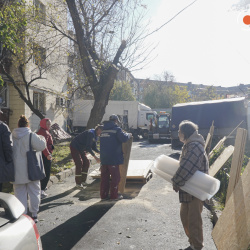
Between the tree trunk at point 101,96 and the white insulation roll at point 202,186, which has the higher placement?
the tree trunk at point 101,96

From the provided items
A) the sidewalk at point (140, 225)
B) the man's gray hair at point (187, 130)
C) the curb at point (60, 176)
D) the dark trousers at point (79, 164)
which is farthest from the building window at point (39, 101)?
the man's gray hair at point (187, 130)

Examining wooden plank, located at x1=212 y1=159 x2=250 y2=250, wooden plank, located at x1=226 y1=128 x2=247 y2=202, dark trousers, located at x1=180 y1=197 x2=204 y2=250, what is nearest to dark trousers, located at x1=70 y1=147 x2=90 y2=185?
wooden plank, located at x1=226 y1=128 x2=247 y2=202

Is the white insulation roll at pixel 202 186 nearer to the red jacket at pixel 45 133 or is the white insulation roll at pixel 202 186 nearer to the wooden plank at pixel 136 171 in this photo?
the red jacket at pixel 45 133

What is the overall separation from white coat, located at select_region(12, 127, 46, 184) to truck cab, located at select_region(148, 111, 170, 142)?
1901 centimetres

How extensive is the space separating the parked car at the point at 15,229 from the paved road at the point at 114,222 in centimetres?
227

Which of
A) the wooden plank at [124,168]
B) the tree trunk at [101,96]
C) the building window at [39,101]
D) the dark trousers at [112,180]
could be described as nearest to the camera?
the dark trousers at [112,180]

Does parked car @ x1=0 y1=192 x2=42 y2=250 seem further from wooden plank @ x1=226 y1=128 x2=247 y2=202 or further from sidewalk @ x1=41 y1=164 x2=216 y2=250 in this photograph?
wooden plank @ x1=226 y1=128 x2=247 y2=202

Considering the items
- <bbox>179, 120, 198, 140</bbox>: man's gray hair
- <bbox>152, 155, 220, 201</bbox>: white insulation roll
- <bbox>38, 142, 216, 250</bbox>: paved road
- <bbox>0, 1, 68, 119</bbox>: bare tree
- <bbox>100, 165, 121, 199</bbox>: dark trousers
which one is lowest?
<bbox>38, 142, 216, 250</bbox>: paved road

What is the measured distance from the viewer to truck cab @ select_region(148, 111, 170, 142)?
24.2 meters

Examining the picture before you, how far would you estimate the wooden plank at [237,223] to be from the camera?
3.29 m

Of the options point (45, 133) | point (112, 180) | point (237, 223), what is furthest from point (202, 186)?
point (45, 133)

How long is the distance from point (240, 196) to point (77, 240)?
236cm

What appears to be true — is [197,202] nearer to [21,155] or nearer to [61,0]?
[21,155]

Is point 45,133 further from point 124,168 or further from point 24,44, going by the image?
point 24,44
